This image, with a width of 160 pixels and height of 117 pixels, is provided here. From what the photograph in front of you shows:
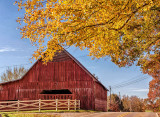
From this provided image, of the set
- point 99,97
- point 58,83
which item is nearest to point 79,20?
point 58,83

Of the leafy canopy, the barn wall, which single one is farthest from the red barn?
the leafy canopy

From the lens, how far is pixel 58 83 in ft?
108

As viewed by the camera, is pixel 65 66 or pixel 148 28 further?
pixel 65 66

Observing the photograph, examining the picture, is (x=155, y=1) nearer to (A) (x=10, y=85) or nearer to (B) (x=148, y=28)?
(B) (x=148, y=28)

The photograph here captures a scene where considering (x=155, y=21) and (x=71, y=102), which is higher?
(x=155, y=21)

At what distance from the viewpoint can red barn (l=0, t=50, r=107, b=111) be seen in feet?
105

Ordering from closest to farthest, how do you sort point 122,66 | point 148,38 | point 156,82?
point 148,38 → point 122,66 → point 156,82

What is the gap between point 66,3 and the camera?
1090 centimetres

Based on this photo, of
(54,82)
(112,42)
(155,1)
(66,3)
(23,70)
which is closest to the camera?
(66,3)

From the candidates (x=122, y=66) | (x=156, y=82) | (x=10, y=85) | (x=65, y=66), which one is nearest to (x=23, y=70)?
Answer: (x=10, y=85)

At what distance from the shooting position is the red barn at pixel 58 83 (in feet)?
105

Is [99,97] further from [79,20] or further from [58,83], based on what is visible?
[79,20]

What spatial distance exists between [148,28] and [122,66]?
443 centimetres

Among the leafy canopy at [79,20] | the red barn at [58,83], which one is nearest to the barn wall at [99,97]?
the red barn at [58,83]
